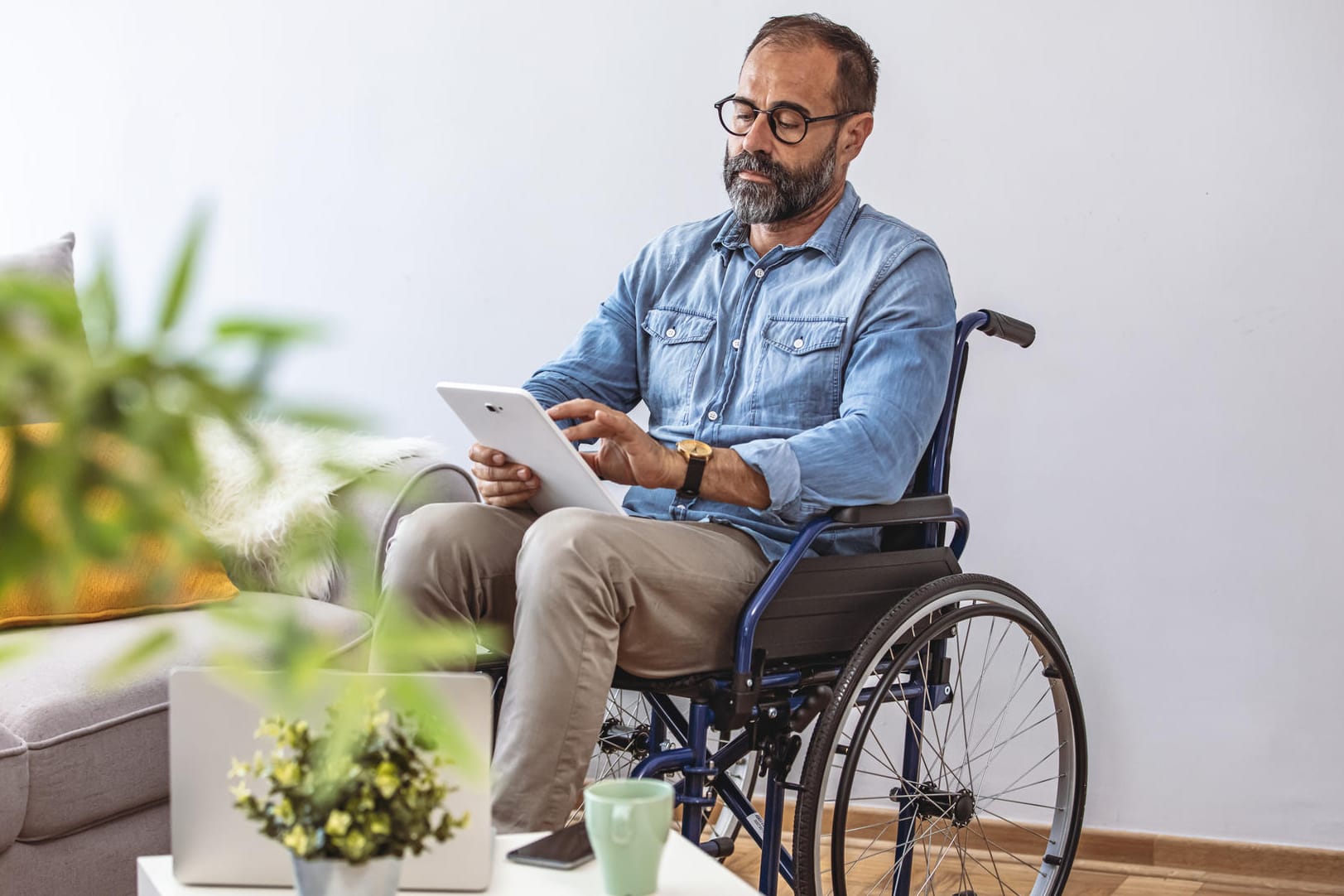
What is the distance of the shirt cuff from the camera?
5.01 ft

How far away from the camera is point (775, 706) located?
1.50 metres

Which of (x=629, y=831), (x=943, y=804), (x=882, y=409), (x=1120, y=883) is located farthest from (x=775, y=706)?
(x=1120, y=883)

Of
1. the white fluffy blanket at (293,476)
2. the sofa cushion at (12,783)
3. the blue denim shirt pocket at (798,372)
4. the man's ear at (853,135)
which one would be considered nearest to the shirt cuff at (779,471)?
the blue denim shirt pocket at (798,372)

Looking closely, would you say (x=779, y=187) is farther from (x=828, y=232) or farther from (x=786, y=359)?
(x=786, y=359)

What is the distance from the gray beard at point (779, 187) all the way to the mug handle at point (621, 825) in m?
1.06

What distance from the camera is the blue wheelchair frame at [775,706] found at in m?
1.42

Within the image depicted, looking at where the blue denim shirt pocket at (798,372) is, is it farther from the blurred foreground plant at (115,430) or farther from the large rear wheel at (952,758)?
the blurred foreground plant at (115,430)

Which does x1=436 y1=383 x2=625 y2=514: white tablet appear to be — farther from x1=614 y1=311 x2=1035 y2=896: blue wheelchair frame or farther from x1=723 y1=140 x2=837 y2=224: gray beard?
x1=723 y1=140 x2=837 y2=224: gray beard

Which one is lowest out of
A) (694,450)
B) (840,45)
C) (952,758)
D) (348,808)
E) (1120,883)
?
(1120,883)

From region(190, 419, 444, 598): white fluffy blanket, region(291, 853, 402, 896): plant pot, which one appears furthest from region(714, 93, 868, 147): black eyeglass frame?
region(190, 419, 444, 598): white fluffy blanket

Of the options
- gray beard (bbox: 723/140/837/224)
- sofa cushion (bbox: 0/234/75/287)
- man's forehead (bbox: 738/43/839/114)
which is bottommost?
sofa cushion (bbox: 0/234/75/287)

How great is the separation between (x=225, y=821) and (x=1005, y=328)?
1.11m

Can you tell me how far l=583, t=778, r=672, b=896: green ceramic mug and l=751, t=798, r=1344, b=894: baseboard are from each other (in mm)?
1215

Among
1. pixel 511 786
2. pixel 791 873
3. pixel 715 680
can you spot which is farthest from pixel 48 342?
pixel 791 873
